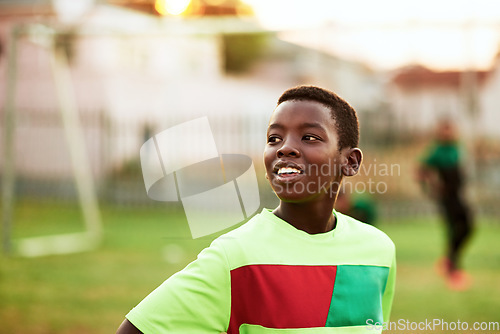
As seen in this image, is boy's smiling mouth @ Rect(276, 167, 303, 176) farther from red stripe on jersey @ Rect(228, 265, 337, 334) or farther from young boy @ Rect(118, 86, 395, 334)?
red stripe on jersey @ Rect(228, 265, 337, 334)

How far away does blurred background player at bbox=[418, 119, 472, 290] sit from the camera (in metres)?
6.45

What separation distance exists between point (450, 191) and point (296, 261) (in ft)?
17.3

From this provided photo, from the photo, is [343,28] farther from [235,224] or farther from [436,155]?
[235,224]

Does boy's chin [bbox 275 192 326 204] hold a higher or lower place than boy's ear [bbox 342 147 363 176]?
lower

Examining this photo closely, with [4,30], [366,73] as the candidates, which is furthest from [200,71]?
[4,30]

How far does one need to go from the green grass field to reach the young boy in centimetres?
53

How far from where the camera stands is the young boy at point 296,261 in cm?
161

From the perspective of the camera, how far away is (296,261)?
5.79 ft

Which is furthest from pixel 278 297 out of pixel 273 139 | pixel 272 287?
pixel 273 139

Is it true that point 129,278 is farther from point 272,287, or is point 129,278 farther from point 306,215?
point 272,287

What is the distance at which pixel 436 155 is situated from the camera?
6637 mm

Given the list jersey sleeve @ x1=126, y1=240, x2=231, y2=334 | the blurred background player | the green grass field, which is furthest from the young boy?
the blurred background player

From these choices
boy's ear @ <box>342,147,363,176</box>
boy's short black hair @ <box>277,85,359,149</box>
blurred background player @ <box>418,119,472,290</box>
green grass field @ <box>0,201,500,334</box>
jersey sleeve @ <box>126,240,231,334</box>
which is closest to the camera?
jersey sleeve @ <box>126,240,231,334</box>

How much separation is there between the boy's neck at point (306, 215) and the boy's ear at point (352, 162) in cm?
16
